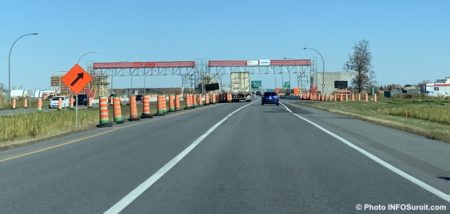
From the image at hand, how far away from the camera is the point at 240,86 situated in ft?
293

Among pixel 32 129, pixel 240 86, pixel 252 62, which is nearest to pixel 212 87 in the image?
pixel 240 86

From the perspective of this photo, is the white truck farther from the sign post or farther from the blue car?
the sign post

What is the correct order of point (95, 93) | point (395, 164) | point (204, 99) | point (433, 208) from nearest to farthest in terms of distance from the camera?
point (433, 208), point (395, 164), point (204, 99), point (95, 93)

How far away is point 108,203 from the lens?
8.78m

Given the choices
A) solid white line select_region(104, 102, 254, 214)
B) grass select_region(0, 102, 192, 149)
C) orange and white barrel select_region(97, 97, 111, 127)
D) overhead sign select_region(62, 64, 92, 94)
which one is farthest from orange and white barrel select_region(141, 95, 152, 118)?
solid white line select_region(104, 102, 254, 214)

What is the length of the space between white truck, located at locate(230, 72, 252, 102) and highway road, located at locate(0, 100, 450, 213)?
6936cm

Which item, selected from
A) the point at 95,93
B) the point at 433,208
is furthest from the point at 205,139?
the point at 95,93

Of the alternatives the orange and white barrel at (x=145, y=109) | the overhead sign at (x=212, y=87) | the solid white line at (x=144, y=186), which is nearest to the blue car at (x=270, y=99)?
the overhead sign at (x=212, y=87)

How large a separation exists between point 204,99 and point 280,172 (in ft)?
203

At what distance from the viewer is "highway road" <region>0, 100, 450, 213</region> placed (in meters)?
8.71

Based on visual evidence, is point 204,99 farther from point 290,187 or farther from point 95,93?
point 290,187

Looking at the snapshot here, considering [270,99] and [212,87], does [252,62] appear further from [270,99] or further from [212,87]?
[270,99]

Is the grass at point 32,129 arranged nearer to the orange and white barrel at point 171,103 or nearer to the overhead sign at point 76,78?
the overhead sign at point 76,78

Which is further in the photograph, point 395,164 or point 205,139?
point 205,139
